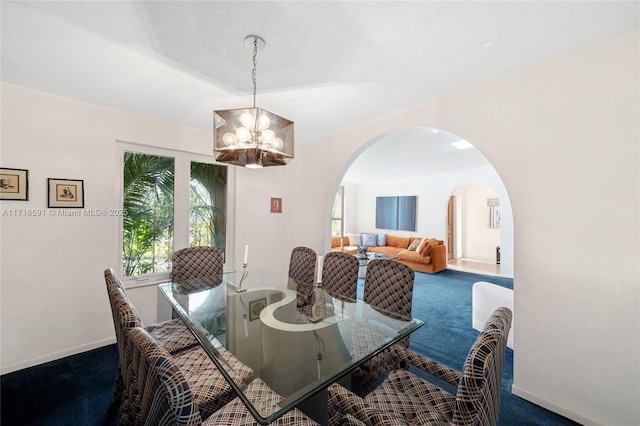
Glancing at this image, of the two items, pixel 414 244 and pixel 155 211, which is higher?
pixel 155 211

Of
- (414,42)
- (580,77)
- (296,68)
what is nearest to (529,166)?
(580,77)

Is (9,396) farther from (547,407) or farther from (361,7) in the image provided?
(547,407)

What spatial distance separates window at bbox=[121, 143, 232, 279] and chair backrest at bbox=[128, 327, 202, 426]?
2.39 meters

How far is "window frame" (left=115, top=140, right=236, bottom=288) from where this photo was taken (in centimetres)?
285

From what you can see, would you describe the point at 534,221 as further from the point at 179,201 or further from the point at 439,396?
the point at 179,201

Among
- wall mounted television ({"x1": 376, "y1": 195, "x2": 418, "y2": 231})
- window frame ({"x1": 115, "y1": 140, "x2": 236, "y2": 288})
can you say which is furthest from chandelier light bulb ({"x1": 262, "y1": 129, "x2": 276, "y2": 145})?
wall mounted television ({"x1": 376, "y1": 195, "x2": 418, "y2": 231})

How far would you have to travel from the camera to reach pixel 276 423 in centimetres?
113

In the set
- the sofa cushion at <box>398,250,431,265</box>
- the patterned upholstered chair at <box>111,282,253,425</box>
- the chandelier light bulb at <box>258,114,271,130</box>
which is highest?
the chandelier light bulb at <box>258,114,271,130</box>

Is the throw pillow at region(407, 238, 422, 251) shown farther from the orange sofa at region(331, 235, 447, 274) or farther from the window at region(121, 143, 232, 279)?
the window at region(121, 143, 232, 279)

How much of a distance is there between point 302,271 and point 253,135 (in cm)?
159

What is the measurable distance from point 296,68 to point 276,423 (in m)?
2.18

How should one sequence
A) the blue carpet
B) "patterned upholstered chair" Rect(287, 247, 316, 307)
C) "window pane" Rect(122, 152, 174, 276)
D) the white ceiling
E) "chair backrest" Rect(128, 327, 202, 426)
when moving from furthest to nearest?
"window pane" Rect(122, 152, 174, 276), "patterned upholstered chair" Rect(287, 247, 316, 307), the blue carpet, the white ceiling, "chair backrest" Rect(128, 327, 202, 426)

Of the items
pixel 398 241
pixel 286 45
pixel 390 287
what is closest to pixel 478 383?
pixel 390 287

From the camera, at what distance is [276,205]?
411 centimetres
